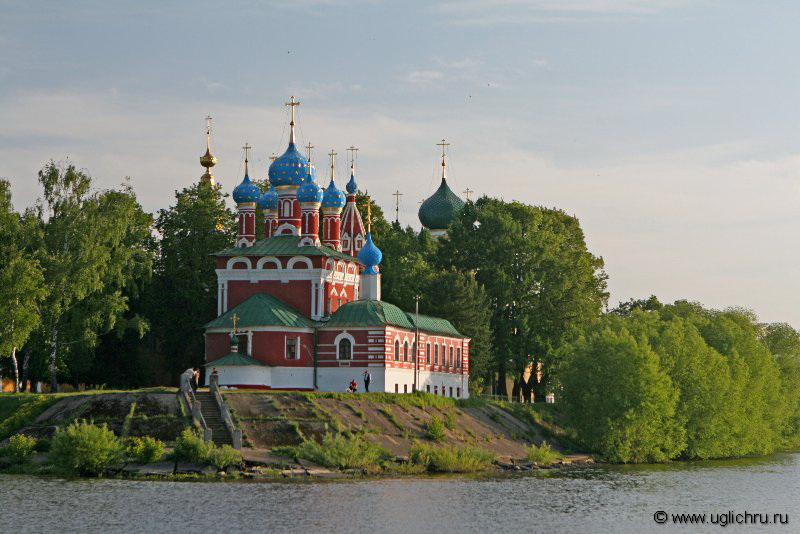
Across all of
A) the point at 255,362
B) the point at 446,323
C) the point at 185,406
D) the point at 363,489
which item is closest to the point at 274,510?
the point at 363,489

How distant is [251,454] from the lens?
56344 millimetres

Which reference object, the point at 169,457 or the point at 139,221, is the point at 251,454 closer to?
the point at 169,457

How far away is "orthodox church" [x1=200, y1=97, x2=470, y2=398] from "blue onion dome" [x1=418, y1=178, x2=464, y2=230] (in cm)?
2794

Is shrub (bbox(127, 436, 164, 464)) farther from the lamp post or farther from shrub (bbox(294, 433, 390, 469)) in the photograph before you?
the lamp post

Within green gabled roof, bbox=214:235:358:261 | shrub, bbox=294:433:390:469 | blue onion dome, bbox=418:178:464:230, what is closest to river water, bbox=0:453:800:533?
shrub, bbox=294:433:390:469

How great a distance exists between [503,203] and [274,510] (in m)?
52.6

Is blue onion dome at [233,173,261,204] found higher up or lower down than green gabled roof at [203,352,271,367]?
higher up

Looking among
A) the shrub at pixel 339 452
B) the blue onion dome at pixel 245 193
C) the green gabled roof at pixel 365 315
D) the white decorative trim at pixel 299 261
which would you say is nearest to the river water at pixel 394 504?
the shrub at pixel 339 452

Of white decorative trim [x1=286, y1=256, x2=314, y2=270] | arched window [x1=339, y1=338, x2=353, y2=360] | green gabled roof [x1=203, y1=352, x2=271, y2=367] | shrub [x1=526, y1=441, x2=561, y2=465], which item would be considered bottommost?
shrub [x1=526, y1=441, x2=561, y2=465]

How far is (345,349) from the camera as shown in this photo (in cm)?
7512

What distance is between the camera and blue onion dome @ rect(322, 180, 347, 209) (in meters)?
83.0

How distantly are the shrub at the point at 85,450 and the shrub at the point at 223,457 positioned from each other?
3.61 meters

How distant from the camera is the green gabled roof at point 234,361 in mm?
72062

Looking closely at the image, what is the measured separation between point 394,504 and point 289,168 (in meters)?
36.7
